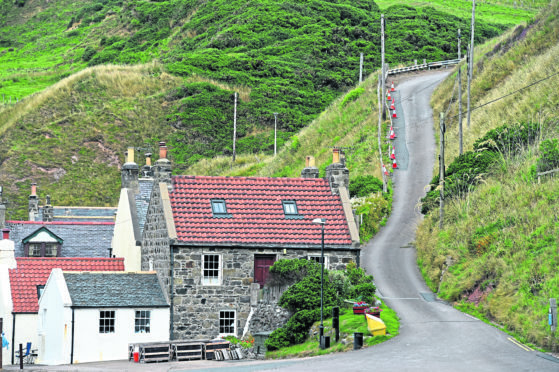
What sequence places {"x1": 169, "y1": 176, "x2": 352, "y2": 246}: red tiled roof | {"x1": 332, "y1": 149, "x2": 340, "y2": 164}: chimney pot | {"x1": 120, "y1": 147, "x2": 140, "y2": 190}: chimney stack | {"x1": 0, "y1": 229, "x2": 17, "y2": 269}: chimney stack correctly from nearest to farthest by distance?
{"x1": 169, "y1": 176, "x2": 352, "y2": 246}: red tiled roof < {"x1": 332, "y1": 149, "x2": 340, "y2": 164}: chimney pot < {"x1": 0, "y1": 229, "x2": 17, "y2": 269}: chimney stack < {"x1": 120, "y1": 147, "x2": 140, "y2": 190}: chimney stack

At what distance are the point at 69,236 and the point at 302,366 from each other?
26357mm

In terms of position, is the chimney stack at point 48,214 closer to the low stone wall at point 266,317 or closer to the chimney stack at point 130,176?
the chimney stack at point 130,176

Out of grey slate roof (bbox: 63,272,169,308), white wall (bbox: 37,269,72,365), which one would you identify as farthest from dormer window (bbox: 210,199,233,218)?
white wall (bbox: 37,269,72,365)

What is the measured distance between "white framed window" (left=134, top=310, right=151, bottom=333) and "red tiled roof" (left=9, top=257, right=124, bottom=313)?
582 cm

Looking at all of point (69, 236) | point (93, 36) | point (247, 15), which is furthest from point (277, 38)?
point (69, 236)

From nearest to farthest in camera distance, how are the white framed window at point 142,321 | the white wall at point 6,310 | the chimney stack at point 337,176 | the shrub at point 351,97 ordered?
the white framed window at point 142,321
the chimney stack at point 337,176
the white wall at point 6,310
the shrub at point 351,97

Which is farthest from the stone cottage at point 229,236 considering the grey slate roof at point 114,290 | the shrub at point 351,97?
the shrub at point 351,97

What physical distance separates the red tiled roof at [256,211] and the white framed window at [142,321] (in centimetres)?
322

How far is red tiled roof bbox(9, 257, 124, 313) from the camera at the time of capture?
40.5m

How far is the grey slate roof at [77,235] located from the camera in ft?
163

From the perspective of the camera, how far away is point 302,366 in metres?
27.4

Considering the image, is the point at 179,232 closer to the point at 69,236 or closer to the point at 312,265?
the point at 312,265

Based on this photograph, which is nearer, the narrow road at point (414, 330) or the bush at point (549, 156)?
the narrow road at point (414, 330)

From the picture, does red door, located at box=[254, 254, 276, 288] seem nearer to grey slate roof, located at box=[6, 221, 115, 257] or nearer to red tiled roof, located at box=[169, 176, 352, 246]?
red tiled roof, located at box=[169, 176, 352, 246]
